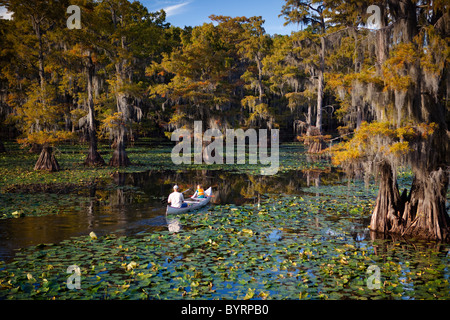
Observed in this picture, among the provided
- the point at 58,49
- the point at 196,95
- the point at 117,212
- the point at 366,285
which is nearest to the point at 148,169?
the point at 196,95

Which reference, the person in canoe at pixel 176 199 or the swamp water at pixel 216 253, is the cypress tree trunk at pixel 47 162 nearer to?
the swamp water at pixel 216 253

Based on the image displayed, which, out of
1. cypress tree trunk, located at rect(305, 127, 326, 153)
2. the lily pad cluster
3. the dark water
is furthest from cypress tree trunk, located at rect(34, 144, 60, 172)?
cypress tree trunk, located at rect(305, 127, 326, 153)

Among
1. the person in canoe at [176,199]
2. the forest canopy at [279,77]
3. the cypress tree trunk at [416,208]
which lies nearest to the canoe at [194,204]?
the person in canoe at [176,199]

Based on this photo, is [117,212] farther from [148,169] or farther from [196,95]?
[196,95]

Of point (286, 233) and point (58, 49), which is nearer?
point (286, 233)

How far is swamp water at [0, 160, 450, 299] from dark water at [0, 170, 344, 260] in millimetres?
66

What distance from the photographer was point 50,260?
27.5ft

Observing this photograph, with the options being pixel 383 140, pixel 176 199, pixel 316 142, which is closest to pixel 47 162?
pixel 176 199

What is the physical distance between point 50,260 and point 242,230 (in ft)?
17.3

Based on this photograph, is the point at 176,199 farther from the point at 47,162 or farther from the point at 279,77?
the point at 279,77

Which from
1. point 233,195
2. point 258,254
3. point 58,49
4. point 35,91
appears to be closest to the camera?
point 258,254

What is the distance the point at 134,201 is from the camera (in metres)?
15.5

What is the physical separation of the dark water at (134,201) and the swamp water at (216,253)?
0.22ft
